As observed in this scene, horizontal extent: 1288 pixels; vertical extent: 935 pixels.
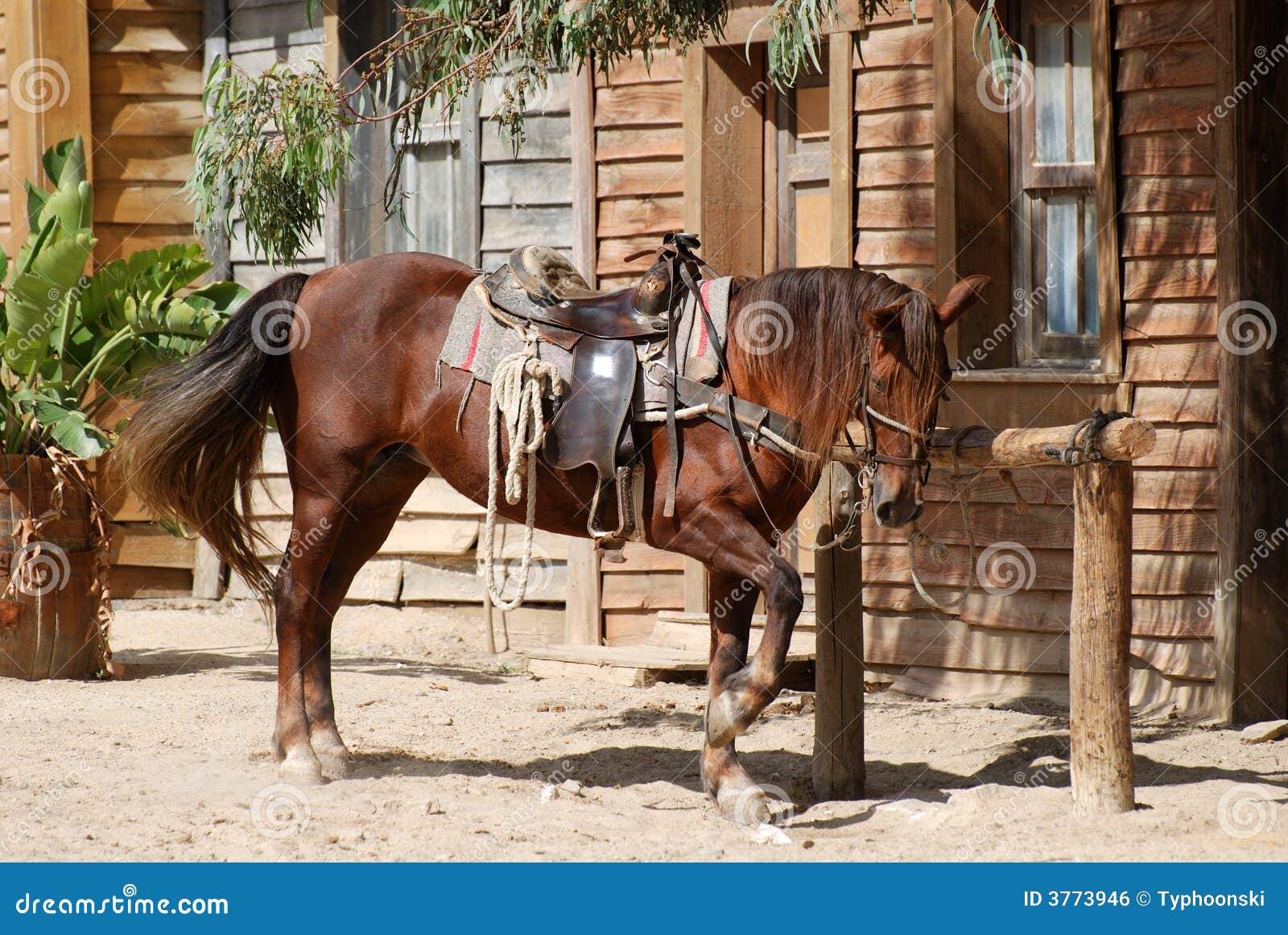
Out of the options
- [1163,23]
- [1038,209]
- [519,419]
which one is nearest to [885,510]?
[519,419]

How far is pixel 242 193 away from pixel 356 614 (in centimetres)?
264

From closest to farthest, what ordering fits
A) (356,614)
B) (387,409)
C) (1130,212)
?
1. (387,409)
2. (1130,212)
3. (356,614)

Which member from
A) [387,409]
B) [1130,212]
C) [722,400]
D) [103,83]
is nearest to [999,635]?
[1130,212]

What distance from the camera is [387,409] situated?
438 centimetres

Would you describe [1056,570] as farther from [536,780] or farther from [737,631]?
[536,780]

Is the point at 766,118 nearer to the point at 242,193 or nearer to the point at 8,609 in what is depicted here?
the point at 242,193

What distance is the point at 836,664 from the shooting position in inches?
173

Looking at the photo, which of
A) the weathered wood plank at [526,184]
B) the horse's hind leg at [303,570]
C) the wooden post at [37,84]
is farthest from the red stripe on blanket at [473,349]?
the wooden post at [37,84]

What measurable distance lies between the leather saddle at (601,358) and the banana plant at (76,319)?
2.22 metres

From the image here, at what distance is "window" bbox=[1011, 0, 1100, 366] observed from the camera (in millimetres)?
5730

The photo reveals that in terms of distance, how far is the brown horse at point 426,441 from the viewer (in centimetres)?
378

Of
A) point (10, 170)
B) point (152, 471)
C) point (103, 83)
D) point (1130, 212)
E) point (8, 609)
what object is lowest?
point (8, 609)

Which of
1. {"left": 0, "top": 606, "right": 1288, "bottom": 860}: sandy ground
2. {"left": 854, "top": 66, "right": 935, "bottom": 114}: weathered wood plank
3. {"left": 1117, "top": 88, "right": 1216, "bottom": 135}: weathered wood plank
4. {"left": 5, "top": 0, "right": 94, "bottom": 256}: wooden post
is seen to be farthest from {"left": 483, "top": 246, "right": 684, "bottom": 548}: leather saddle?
{"left": 5, "top": 0, "right": 94, "bottom": 256}: wooden post

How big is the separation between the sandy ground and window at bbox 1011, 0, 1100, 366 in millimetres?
1629
